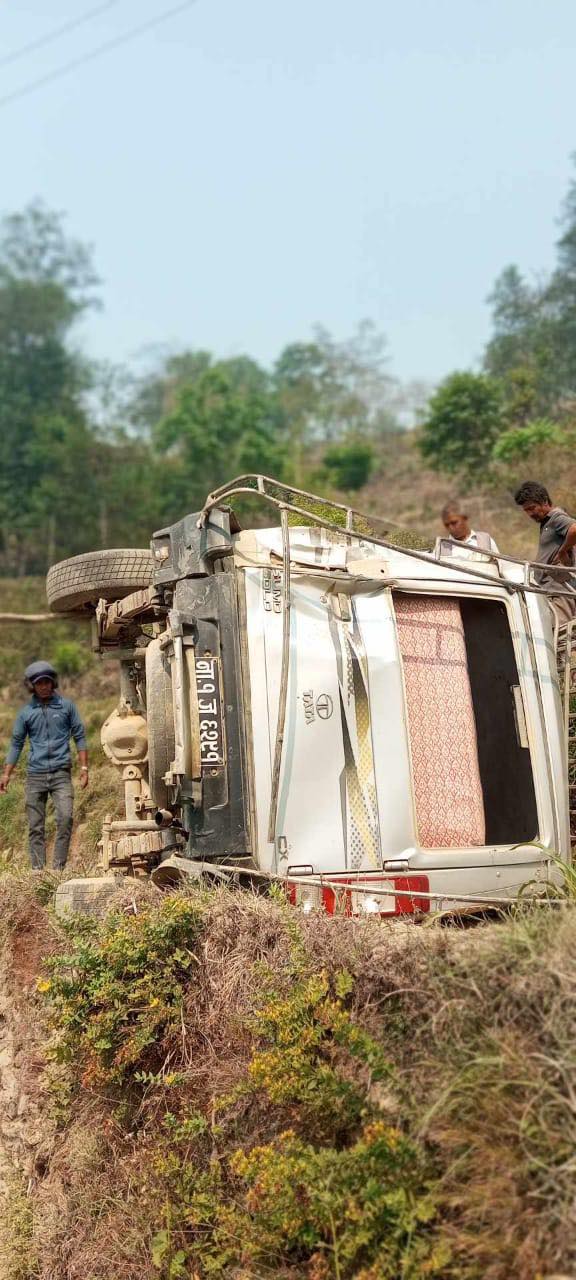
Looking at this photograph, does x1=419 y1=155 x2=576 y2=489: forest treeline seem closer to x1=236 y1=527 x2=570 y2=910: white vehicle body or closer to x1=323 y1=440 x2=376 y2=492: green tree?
x1=323 y1=440 x2=376 y2=492: green tree

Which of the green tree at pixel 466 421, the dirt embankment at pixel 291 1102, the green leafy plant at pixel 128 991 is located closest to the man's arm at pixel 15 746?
the dirt embankment at pixel 291 1102

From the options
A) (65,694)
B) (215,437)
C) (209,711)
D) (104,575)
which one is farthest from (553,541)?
(215,437)

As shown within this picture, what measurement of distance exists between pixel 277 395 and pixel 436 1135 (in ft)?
155

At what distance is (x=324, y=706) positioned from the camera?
527 centimetres

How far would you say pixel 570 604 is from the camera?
697cm

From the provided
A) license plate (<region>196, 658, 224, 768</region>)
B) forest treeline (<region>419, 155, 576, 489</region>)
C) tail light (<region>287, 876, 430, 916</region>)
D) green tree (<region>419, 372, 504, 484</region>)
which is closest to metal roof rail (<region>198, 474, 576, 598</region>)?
license plate (<region>196, 658, 224, 768</region>)

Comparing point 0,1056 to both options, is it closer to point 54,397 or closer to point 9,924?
point 9,924

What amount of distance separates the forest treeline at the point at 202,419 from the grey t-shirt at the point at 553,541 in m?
9.10

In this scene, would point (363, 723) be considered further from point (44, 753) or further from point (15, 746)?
point (15, 746)

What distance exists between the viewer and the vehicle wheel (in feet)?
18.9

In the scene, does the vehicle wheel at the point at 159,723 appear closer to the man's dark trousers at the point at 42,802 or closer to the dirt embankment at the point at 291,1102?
the dirt embankment at the point at 291,1102

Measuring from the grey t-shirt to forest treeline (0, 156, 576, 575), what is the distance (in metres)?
9.10

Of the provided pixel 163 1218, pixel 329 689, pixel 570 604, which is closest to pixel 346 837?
pixel 329 689

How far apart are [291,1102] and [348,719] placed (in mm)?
1700
